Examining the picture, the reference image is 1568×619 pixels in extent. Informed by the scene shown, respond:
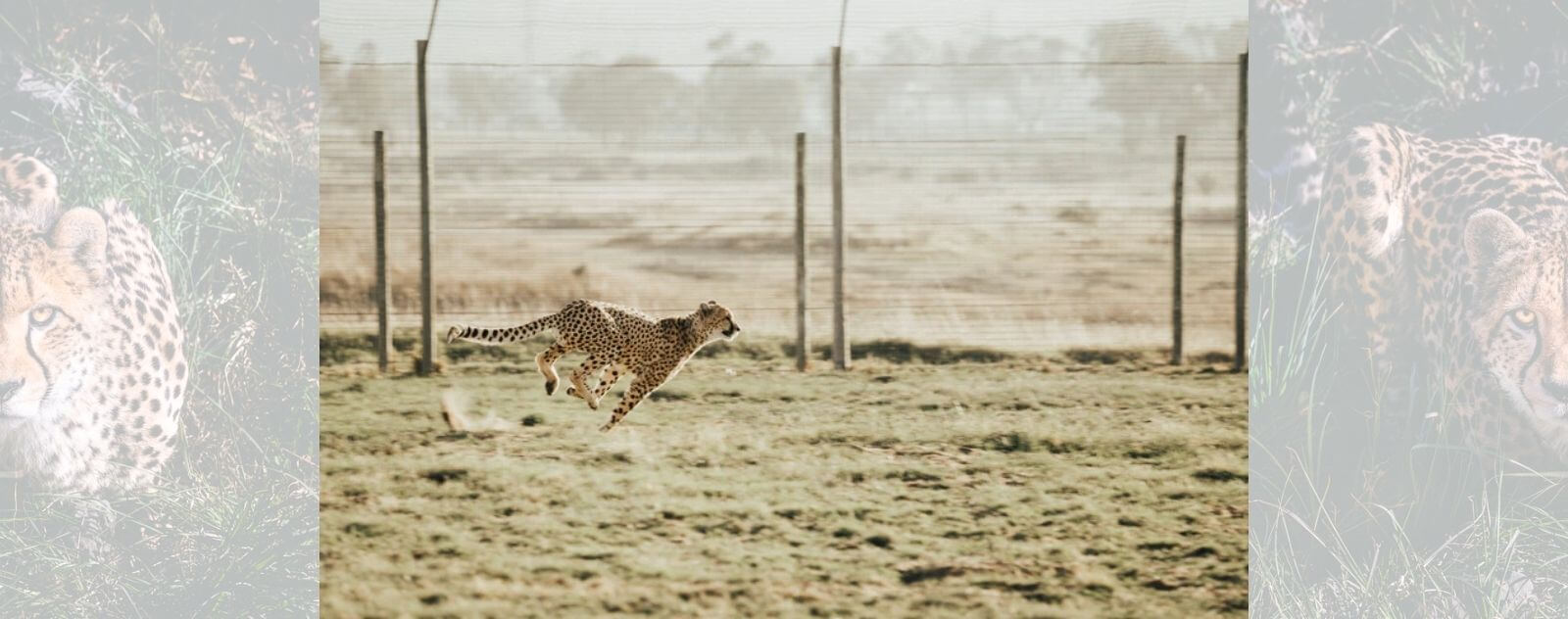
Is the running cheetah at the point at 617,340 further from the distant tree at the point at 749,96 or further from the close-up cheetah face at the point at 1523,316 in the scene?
the close-up cheetah face at the point at 1523,316

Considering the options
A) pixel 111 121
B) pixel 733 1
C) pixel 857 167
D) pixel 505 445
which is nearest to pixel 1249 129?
pixel 857 167

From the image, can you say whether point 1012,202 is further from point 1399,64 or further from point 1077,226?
point 1399,64

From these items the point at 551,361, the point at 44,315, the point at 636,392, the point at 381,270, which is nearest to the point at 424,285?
the point at 381,270

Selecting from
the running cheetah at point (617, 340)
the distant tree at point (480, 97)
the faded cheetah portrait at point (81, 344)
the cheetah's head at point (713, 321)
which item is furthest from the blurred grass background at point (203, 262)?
the cheetah's head at point (713, 321)

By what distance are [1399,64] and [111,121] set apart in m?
4.37

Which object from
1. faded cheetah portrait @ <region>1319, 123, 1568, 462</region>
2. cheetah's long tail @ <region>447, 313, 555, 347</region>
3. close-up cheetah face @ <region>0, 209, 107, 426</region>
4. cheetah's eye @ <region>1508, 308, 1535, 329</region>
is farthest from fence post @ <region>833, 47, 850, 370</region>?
close-up cheetah face @ <region>0, 209, 107, 426</region>

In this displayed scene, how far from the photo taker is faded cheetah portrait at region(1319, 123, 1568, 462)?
4.17m

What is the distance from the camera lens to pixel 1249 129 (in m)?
4.34

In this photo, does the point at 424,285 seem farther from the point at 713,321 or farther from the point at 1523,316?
the point at 1523,316

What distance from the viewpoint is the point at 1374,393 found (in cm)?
426

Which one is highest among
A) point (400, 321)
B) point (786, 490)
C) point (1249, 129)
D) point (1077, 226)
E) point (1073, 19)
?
point (1073, 19)

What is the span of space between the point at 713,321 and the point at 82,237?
205 centimetres

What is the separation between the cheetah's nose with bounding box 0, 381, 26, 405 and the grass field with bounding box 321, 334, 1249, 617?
899mm

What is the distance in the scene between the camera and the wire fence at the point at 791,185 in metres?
4.20
